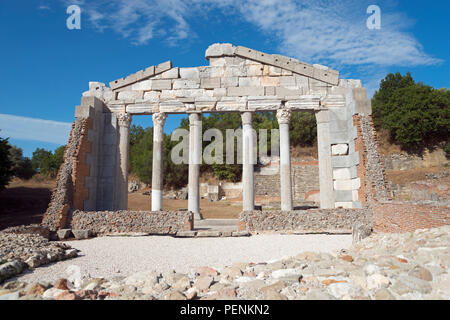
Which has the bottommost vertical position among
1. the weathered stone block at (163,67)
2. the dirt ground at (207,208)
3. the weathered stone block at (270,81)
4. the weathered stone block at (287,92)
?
the dirt ground at (207,208)

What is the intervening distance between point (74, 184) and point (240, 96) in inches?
365

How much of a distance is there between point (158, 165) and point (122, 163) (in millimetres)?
1994

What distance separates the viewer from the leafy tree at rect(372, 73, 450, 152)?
38.1 metres

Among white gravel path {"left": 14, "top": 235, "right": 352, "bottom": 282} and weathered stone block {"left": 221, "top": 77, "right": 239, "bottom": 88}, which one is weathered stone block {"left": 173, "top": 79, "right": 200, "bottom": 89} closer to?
weathered stone block {"left": 221, "top": 77, "right": 239, "bottom": 88}

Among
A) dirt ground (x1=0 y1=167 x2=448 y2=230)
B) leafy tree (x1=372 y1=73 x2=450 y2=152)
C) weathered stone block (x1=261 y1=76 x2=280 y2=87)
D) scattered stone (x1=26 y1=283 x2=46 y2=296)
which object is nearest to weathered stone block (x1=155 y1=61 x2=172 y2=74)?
weathered stone block (x1=261 y1=76 x2=280 y2=87)

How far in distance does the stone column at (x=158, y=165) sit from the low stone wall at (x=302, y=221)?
5.14m

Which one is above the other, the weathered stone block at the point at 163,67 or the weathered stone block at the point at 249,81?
the weathered stone block at the point at 163,67

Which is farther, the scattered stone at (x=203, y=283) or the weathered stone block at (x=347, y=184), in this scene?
the weathered stone block at (x=347, y=184)

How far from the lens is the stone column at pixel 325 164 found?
15.0 metres

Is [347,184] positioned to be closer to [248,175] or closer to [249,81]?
[248,175]

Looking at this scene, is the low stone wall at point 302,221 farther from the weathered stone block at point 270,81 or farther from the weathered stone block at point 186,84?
the weathered stone block at point 186,84

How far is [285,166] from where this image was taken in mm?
15156

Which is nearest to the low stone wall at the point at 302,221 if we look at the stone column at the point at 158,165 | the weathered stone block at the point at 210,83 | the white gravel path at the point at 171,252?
the white gravel path at the point at 171,252

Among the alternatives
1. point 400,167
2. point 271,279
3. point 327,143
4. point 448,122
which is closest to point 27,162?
point 327,143
